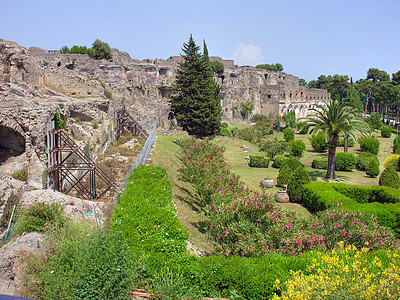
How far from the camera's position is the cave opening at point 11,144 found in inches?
421

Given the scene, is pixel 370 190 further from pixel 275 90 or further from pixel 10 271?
pixel 275 90

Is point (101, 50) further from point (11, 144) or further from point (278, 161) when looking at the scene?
point (11, 144)

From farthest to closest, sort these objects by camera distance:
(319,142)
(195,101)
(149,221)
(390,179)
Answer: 1. (319,142)
2. (195,101)
3. (390,179)
4. (149,221)

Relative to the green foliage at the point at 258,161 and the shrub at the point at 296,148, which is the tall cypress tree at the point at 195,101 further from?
the shrub at the point at 296,148

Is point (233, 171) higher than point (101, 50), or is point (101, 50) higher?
point (101, 50)

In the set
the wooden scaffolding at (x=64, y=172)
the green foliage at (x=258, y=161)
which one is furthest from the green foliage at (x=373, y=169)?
the wooden scaffolding at (x=64, y=172)

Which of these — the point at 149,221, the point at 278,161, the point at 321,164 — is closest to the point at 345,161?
the point at 321,164

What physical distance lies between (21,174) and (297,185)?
14.5 meters

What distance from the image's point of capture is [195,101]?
104ft

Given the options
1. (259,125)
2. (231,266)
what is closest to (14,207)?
(231,266)

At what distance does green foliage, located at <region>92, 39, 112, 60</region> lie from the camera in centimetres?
4722

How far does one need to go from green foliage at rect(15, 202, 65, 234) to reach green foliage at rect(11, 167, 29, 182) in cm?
231

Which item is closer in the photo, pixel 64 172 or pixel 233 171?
pixel 64 172

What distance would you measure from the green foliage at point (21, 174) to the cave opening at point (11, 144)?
3.34 feet
